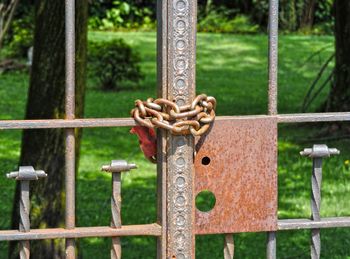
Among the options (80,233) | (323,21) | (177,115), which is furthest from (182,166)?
(323,21)

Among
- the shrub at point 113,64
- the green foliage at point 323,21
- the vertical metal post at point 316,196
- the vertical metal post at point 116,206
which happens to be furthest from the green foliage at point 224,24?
the vertical metal post at point 116,206

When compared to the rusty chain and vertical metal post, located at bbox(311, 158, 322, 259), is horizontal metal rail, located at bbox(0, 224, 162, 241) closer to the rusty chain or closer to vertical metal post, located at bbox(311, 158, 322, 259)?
the rusty chain

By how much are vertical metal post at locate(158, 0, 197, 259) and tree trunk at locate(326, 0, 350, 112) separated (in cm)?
761

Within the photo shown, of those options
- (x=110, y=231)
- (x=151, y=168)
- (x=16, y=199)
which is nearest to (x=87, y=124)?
(x=110, y=231)

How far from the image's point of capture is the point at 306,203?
25.5ft

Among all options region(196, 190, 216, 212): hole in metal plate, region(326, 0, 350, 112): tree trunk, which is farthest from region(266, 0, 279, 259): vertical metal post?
region(326, 0, 350, 112): tree trunk

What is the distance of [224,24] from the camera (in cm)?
2353

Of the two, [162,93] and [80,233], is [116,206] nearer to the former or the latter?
[80,233]

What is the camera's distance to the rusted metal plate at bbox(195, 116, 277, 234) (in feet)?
9.46

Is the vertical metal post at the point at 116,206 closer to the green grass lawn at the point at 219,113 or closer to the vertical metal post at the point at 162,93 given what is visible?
the vertical metal post at the point at 162,93

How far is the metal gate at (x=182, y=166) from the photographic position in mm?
2818

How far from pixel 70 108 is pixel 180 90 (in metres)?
0.31

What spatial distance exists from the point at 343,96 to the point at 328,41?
33.3 ft

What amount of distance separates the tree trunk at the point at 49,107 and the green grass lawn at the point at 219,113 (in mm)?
988
